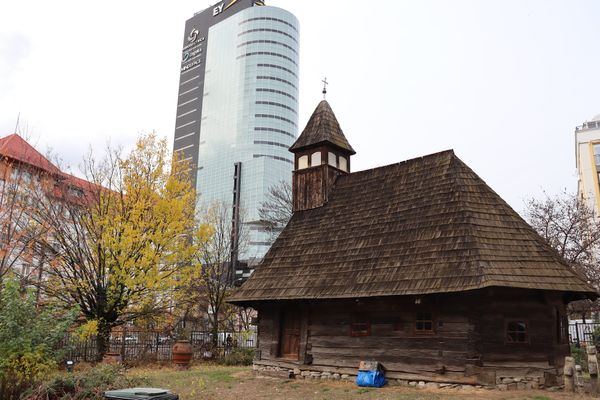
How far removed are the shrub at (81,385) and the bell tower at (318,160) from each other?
10827 mm

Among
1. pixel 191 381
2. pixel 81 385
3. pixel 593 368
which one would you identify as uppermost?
pixel 593 368

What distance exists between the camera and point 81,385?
10156mm

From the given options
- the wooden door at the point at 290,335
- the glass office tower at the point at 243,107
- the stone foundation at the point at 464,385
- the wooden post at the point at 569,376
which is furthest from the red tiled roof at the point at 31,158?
the glass office tower at the point at 243,107

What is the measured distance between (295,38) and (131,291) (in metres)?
102

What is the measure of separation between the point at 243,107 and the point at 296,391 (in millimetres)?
96422

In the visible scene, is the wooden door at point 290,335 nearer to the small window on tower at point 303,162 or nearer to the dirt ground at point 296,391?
the dirt ground at point 296,391

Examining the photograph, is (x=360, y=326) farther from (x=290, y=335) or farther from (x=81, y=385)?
(x=81, y=385)

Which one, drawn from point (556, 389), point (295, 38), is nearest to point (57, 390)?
point (556, 389)

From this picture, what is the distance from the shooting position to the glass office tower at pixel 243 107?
10194 cm

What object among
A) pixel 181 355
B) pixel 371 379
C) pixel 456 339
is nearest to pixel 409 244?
pixel 456 339

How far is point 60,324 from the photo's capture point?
10250mm

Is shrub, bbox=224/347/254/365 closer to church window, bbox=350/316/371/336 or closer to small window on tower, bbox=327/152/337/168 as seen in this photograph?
church window, bbox=350/316/371/336

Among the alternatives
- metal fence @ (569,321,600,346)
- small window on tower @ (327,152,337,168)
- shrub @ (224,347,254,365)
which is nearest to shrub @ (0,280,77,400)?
shrub @ (224,347,254,365)

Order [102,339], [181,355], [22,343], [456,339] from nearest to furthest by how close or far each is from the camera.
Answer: [22,343] → [456,339] → [102,339] → [181,355]
